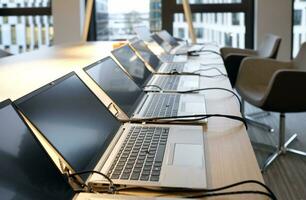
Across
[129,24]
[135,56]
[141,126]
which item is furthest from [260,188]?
[129,24]

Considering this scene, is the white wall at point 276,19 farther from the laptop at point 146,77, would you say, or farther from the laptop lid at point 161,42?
the laptop at point 146,77

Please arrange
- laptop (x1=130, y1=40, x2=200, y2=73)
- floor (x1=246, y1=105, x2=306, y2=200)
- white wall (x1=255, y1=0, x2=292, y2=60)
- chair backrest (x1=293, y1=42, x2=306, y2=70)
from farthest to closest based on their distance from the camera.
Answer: white wall (x1=255, y1=0, x2=292, y2=60), chair backrest (x1=293, y1=42, x2=306, y2=70), laptop (x1=130, y1=40, x2=200, y2=73), floor (x1=246, y1=105, x2=306, y2=200)

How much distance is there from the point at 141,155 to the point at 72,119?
0.70 ft

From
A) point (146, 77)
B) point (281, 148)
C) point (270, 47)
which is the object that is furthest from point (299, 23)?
point (146, 77)

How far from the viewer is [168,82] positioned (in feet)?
7.11

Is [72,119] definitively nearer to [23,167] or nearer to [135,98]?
[23,167]

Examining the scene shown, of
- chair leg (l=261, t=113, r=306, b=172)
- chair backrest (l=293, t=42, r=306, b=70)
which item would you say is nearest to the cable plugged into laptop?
chair leg (l=261, t=113, r=306, b=172)

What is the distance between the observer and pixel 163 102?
65.7 inches

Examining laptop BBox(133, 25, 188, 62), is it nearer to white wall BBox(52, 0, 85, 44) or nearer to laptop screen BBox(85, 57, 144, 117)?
laptop screen BBox(85, 57, 144, 117)

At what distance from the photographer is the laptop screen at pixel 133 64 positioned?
2.05 metres

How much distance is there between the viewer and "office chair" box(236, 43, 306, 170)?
2.67 m

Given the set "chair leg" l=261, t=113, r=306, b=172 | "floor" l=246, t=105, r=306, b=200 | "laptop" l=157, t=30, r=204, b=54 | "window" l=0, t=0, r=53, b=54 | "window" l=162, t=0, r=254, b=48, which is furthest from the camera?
"window" l=0, t=0, r=53, b=54

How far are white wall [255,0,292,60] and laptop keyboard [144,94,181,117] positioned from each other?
361cm

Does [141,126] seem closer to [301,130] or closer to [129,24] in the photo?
[301,130]
